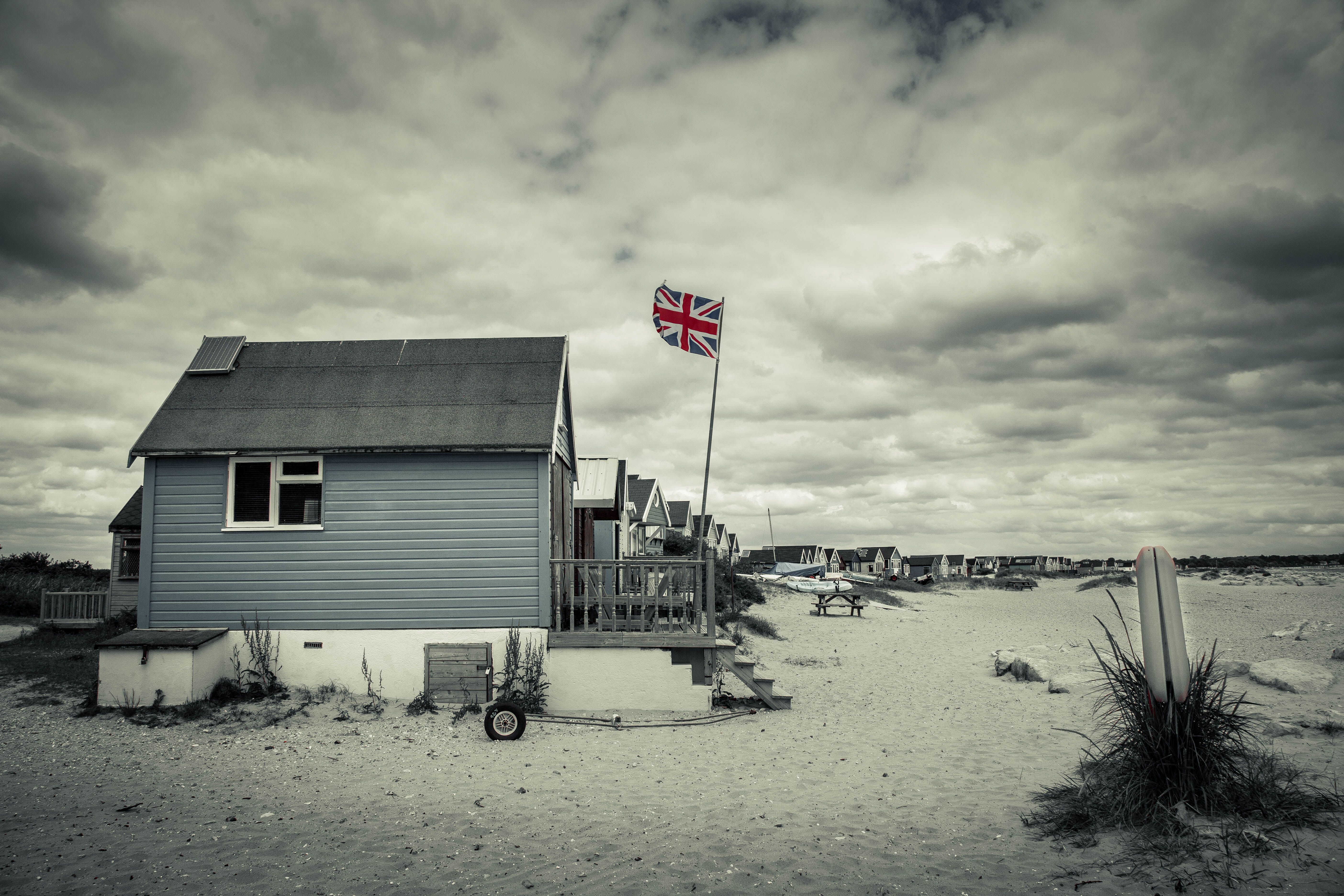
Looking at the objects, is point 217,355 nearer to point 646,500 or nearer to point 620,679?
point 620,679

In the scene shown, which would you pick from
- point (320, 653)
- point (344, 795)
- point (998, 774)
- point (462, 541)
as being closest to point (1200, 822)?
point (998, 774)

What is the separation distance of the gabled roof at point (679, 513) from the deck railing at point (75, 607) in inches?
1541

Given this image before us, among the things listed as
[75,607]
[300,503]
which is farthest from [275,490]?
[75,607]

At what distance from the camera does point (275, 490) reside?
11539 millimetres

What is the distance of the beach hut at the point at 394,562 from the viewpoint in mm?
11078

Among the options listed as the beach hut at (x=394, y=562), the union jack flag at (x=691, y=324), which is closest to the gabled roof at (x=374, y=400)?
the beach hut at (x=394, y=562)

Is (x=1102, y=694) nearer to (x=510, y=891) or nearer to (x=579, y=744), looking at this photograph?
(x=579, y=744)

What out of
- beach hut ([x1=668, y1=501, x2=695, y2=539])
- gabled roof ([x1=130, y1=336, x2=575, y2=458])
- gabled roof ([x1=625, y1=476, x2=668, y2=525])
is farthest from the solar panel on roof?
beach hut ([x1=668, y1=501, x2=695, y2=539])

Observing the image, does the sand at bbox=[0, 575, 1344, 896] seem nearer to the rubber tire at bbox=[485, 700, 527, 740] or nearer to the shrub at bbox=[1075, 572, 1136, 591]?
the rubber tire at bbox=[485, 700, 527, 740]

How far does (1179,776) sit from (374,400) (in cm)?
1133

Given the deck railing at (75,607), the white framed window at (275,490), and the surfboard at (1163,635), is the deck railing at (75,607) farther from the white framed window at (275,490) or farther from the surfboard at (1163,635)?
the surfboard at (1163,635)

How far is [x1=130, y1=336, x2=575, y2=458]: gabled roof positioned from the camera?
11391mm

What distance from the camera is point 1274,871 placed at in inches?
190

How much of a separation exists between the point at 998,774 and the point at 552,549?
700 centimetres
